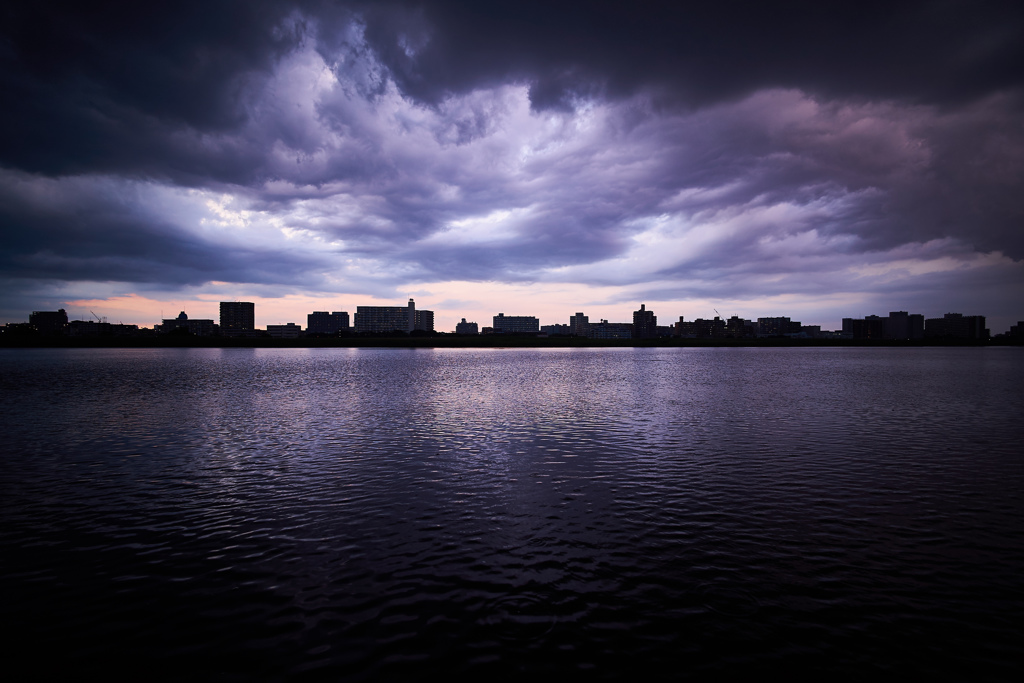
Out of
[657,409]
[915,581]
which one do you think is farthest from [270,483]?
[657,409]

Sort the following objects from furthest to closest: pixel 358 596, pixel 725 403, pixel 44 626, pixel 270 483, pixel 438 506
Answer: pixel 725 403 → pixel 270 483 → pixel 438 506 → pixel 358 596 → pixel 44 626

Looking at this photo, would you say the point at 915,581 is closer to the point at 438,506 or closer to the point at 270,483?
the point at 438,506

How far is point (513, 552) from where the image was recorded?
51.2 ft

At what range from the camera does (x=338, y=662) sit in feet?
33.4

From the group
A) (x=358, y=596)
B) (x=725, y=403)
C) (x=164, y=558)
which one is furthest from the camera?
(x=725, y=403)

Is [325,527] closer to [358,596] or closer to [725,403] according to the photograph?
[358,596]

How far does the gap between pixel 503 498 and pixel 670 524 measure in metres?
7.21

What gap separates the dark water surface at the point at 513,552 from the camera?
10648 millimetres

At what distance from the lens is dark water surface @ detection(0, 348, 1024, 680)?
34.9 feet

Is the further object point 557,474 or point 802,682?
point 557,474

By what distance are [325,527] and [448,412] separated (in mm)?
27082

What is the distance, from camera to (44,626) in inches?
451

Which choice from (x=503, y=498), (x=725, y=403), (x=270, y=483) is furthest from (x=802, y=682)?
(x=725, y=403)

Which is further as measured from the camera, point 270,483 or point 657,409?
point 657,409
